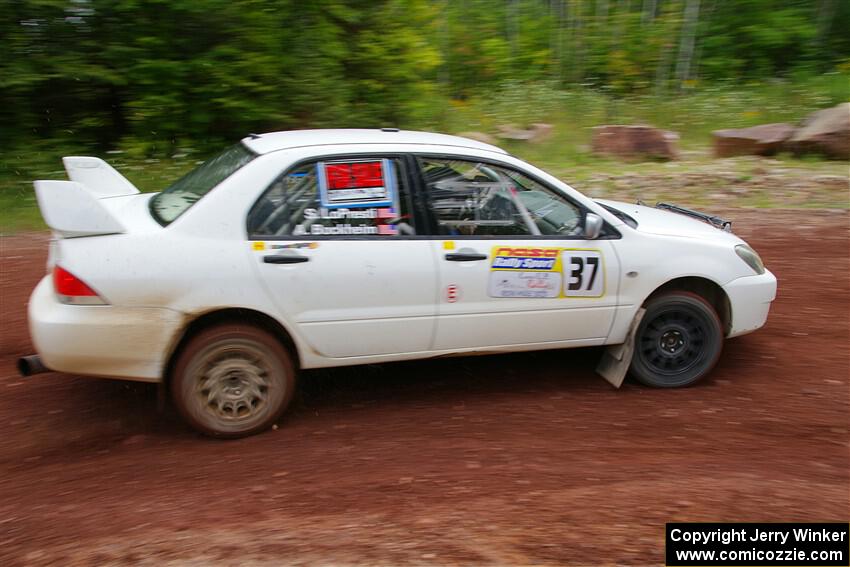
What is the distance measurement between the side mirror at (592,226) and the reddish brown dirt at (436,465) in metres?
1.11

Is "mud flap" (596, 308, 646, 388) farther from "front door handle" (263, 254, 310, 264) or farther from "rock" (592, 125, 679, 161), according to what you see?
"rock" (592, 125, 679, 161)

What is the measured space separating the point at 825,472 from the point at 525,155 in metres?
9.10

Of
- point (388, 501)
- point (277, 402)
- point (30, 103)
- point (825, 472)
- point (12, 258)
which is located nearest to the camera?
point (388, 501)

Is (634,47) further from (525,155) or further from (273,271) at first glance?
(273,271)

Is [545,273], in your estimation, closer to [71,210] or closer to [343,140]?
[343,140]

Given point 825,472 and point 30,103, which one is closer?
point 825,472

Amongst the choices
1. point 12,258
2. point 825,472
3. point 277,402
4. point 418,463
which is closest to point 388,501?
point 418,463

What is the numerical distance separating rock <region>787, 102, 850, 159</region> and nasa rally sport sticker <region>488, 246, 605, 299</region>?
8857mm

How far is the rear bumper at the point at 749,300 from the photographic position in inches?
191

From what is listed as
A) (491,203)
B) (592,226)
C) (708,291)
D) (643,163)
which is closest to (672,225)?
(708,291)

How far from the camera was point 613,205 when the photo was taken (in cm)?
543

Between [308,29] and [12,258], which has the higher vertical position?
[308,29]

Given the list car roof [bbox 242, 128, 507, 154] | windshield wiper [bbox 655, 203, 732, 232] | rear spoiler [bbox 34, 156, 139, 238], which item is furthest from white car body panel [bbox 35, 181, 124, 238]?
windshield wiper [bbox 655, 203, 732, 232]

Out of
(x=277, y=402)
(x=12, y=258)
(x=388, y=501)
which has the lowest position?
(x=388, y=501)
